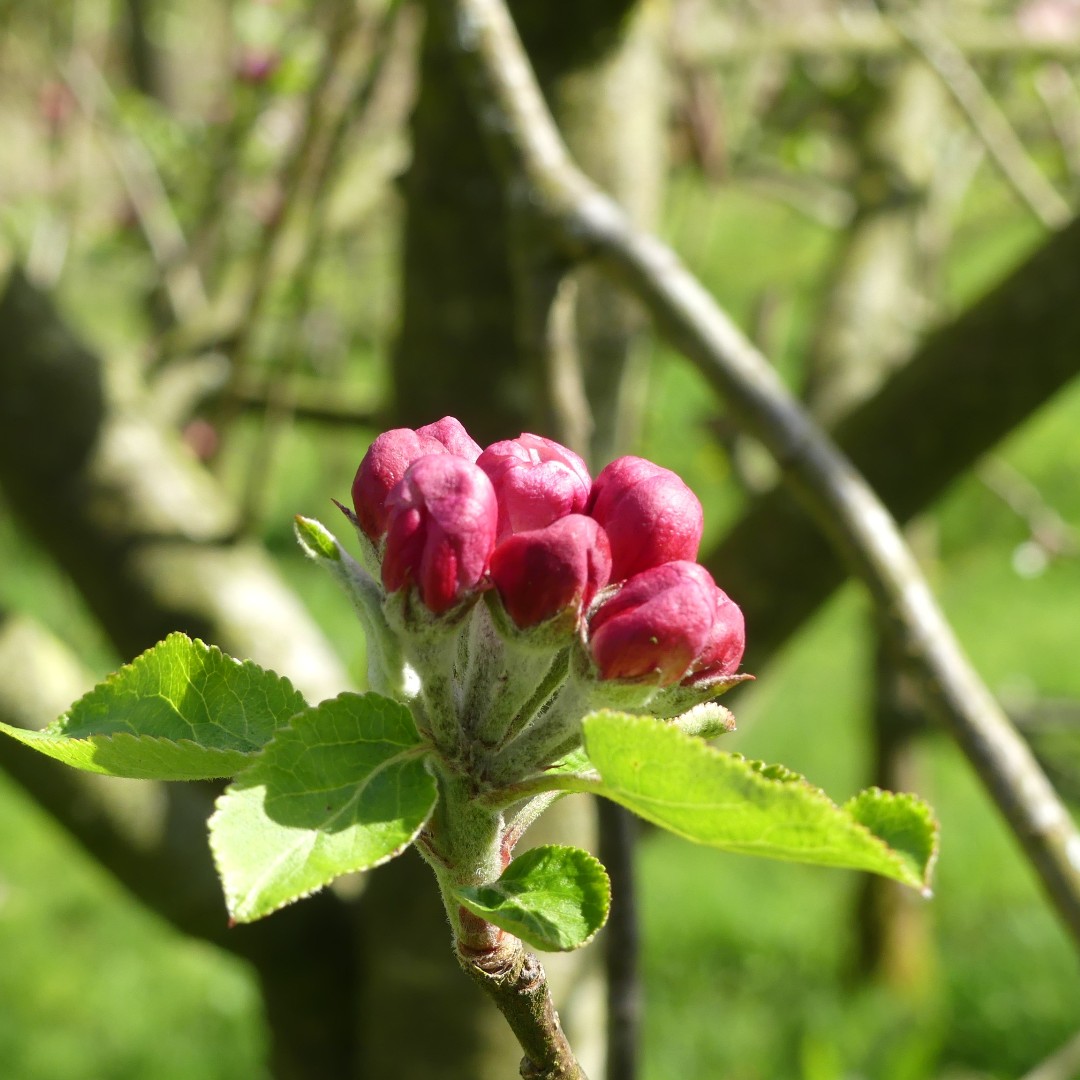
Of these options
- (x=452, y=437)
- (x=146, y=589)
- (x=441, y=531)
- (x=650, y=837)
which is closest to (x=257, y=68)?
(x=146, y=589)

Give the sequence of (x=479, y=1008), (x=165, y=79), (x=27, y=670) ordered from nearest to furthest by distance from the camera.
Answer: (x=27, y=670) → (x=479, y=1008) → (x=165, y=79)

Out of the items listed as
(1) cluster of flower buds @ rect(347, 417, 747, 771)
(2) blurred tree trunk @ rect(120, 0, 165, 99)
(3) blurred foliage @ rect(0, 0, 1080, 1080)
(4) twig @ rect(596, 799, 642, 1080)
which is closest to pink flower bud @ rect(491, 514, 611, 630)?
(1) cluster of flower buds @ rect(347, 417, 747, 771)

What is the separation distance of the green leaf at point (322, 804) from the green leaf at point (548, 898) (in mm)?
74

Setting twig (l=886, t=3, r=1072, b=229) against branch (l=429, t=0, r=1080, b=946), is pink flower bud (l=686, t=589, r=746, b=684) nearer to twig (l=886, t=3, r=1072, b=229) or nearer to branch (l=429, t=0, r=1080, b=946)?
branch (l=429, t=0, r=1080, b=946)

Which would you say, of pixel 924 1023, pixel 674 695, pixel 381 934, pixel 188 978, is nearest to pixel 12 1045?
pixel 188 978

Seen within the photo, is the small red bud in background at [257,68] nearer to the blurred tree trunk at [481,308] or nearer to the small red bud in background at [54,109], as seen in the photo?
the blurred tree trunk at [481,308]

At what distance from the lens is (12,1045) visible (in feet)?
13.7

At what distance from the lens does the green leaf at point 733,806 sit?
61 cm

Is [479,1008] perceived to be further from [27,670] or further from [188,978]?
[188,978]

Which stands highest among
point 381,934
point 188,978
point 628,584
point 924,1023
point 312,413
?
point 628,584

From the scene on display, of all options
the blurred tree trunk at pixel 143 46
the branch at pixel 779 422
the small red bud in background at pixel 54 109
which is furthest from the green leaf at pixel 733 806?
the small red bud in background at pixel 54 109

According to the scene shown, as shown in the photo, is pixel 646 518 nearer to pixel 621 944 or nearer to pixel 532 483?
pixel 532 483

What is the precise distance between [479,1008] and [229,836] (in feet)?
5.47

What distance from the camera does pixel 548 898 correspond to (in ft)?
2.41
